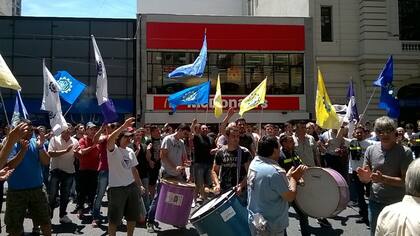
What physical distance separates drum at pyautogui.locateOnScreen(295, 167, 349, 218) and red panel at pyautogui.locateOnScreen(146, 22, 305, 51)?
68.9 feet

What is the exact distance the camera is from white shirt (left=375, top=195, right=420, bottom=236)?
293 centimetres

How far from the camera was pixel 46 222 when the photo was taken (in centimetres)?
683

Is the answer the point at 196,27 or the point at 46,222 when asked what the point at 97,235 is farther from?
the point at 196,27

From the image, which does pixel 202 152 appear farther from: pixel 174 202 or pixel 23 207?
pixel 23 207

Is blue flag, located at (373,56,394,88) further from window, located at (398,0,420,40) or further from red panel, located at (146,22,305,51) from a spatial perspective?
window, located at (398,0,420,40)

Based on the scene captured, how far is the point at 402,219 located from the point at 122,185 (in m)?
5.07

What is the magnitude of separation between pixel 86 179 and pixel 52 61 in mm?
21125

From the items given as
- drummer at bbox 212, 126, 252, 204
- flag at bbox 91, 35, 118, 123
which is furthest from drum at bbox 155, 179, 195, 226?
flag at bbox 91, 35, 118, 123

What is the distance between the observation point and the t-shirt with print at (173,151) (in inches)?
363

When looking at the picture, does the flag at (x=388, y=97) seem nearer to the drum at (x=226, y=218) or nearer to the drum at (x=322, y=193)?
the drum at (x=322, y=193)

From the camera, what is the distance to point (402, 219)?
2.99 m

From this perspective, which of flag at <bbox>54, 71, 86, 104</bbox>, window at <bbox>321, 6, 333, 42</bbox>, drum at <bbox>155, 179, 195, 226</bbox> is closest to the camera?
drum at <bbox>155, 179, 195, 226</bbox>

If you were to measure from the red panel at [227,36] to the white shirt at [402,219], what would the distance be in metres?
24.5

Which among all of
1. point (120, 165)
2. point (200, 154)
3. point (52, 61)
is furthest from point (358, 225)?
point (52, 61)
